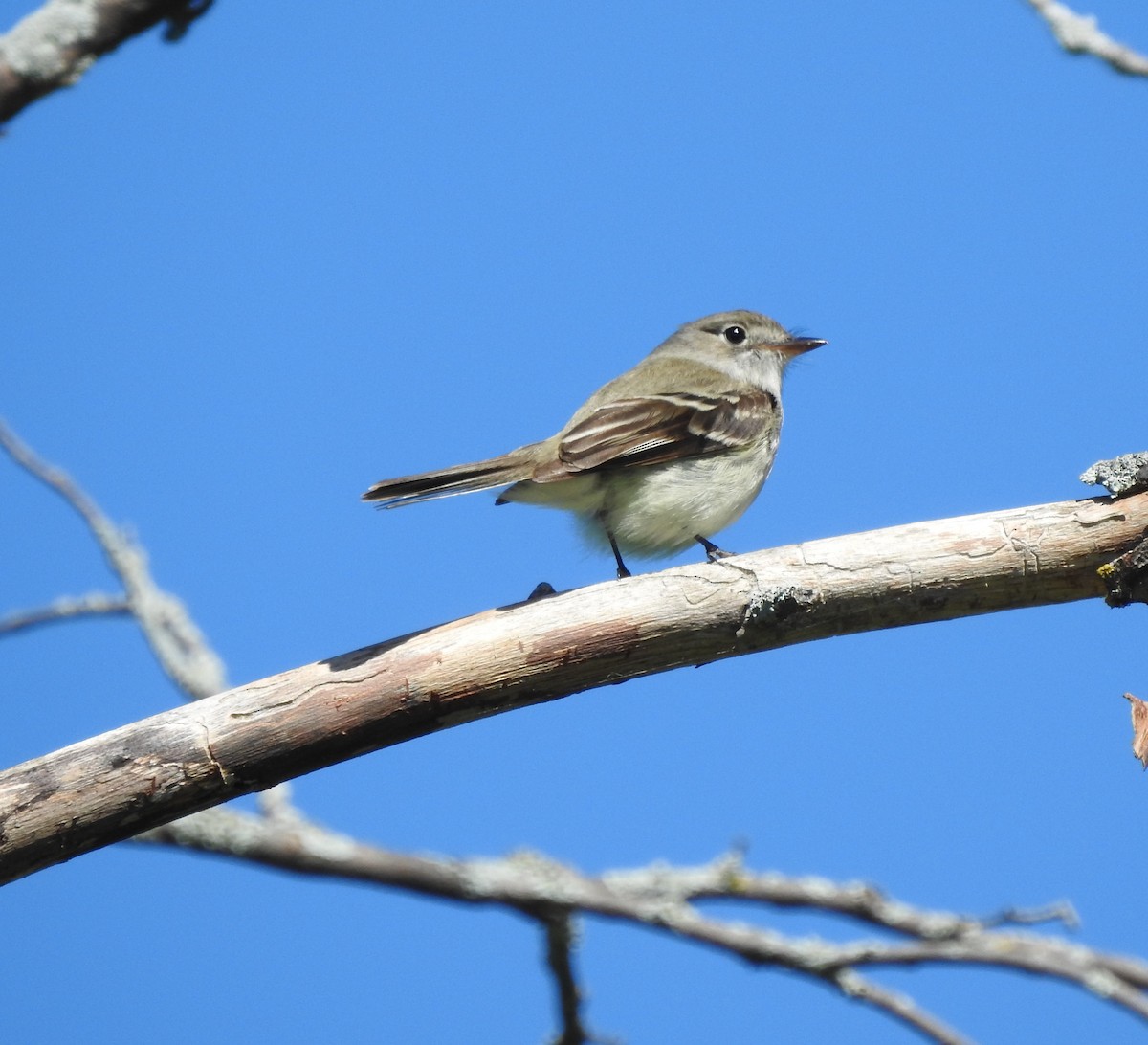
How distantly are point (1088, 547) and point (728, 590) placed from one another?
124cm

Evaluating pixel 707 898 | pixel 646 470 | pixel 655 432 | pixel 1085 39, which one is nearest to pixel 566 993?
pixel 707 898

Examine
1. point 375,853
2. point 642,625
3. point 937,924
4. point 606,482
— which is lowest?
point 937,924

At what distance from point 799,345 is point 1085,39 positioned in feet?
11.7

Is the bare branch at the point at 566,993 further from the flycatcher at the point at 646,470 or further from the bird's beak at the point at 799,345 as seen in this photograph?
the bird's beak at the point at 799,345

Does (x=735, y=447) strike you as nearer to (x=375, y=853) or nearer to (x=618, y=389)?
(x=618, y=389)

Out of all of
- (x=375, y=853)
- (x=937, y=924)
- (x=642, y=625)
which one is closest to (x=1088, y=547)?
(x=642, y=625)

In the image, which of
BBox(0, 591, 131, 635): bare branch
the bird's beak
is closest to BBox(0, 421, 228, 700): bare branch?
BBox(0, 591, 131, 635): bare branch

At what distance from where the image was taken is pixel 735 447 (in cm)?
621

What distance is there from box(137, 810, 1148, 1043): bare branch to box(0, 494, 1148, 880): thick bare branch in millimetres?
1511

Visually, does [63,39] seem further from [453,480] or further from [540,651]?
[540,651]

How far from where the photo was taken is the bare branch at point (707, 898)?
4.87 metres

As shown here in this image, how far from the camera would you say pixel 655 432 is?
5.95 m

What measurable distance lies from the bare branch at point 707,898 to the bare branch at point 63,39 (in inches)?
131

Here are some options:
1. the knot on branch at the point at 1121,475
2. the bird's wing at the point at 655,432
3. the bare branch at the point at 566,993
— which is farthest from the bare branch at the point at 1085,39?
the bare branch at the point at 566,993
